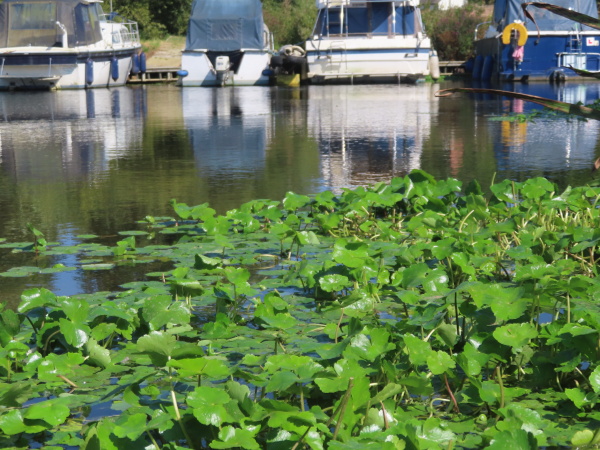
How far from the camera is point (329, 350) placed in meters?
3.07

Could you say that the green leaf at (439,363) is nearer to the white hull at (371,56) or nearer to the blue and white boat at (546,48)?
the white hull at (371,56)

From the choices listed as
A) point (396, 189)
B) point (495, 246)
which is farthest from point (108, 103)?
point (495, 246)

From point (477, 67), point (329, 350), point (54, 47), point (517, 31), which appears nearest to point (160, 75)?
point (54, 47)

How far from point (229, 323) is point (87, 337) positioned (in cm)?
62

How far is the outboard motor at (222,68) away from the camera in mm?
30834

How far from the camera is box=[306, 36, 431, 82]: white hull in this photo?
2914 centimetres

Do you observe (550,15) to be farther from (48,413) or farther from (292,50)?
(48,413)

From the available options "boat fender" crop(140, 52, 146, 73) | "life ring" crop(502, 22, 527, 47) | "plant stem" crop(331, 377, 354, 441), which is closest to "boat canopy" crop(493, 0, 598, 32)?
"life ring" crop(502, 22, 527, 47)

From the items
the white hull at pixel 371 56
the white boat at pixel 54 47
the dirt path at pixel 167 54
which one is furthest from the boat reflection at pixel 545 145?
the dirt path at pixel 167 54

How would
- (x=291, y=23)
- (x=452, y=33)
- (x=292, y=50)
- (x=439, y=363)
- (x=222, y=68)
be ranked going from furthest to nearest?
(x=291, y=23)
(x=452, y=33)
(x=292, y=50)
(x=222, y=68)
(x=439, y=363)

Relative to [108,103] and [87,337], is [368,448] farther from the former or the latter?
[108,103]

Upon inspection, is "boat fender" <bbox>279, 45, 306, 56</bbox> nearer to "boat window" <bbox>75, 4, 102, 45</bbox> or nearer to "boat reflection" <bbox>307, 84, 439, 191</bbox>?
"boat window" <bbox>75, 4, 102, 45</bbox>

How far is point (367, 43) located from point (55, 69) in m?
9.87

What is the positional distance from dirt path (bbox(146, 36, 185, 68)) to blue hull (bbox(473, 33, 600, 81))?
14.3 meters
